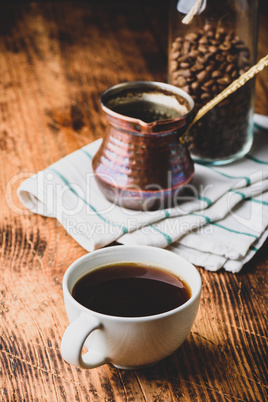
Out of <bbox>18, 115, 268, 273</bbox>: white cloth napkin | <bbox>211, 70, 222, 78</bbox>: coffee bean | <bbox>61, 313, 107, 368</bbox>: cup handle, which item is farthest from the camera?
<bbox>211, 70, 222, 78</bbox>: coffee bean

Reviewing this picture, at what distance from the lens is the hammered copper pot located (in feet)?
2.26

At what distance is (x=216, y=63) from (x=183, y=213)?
230 mm

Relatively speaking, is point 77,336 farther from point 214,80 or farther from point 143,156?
point 214,80

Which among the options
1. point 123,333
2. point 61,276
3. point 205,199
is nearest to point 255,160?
point 205,199

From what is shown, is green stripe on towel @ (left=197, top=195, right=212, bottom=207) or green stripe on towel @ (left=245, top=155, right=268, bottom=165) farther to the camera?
green stripe on towel @ (left=245, top=155, right=268, bottom=165)

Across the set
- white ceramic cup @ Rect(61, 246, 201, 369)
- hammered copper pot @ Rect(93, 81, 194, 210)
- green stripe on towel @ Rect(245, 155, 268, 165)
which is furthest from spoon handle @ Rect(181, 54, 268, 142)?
white ceramic cup @ Rect(61, 246, 201, 369)

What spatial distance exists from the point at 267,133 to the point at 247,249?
34cm

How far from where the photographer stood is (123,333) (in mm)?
433

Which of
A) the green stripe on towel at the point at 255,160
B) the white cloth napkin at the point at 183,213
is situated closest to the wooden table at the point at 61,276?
the white cloth napkin at the point at 183,213

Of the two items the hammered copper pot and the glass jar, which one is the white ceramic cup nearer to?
the hammered copper pot

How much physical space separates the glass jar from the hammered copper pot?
6 centimetres

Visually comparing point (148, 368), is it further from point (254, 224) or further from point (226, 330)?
point (254, 224)

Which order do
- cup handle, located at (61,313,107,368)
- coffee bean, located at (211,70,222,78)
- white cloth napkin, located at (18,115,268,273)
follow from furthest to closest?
coffee bean, located at (211,70,222,78) → white cloth napkin, located at (18,115,268,273) → cup handle, located at (61,313,107,368)

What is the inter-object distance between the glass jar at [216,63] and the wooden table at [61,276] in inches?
8.3
